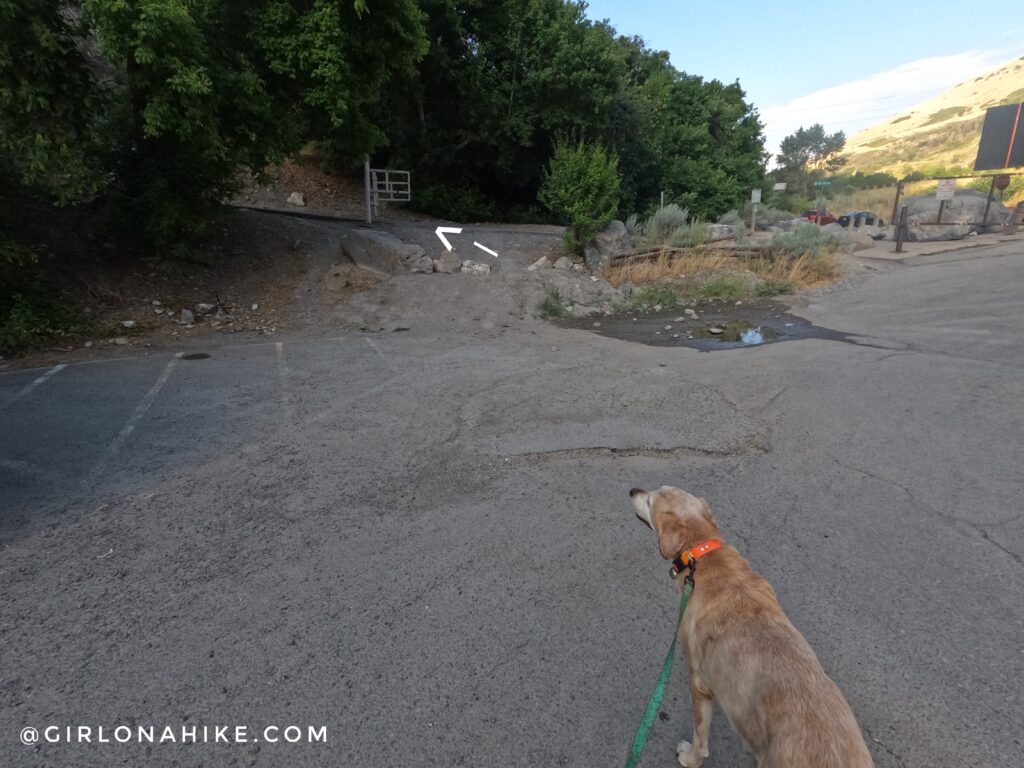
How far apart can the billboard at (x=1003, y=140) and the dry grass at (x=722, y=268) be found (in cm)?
1882

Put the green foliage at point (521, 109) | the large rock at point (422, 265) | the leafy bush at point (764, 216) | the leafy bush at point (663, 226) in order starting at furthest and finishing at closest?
the leafy bush at point (764, 216), the green foliage at point (521, 109), the leafy bush at point (663, 226), the large rock at point (422, 265)

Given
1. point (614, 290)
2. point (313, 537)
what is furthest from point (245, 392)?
point (614, 290)

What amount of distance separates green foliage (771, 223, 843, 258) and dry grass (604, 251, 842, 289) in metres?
0.16

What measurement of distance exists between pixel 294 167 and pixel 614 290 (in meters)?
19.6

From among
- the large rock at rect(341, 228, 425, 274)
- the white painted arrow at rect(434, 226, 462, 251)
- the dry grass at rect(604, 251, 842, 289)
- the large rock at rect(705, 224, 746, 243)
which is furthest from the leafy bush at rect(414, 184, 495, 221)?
the dry grass at rect(604, 251, 842, 289)

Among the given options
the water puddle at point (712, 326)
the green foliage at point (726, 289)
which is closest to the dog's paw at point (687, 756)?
the water puddle at point (712, 326)

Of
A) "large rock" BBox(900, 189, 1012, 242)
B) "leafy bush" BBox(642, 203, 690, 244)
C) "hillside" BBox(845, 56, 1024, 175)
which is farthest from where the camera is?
"hillside" BBox(845, 56, 1024, 175)

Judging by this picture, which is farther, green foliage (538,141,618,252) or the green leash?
green foliage (538,141,618,252)

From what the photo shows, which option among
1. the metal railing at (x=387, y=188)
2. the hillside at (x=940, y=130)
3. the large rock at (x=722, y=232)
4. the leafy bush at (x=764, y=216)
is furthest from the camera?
the hillside at (x=940, y=130)

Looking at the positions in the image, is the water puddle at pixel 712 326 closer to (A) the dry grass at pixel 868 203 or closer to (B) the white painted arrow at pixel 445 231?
(B) the white painted arrow at pixel 445 231

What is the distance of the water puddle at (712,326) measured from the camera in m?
8.73

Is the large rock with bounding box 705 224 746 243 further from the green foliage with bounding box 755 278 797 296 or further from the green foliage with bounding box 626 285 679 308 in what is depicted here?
the green foliage with bounding box 626 285 679 308

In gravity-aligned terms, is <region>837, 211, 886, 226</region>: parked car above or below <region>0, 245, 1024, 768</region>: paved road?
above

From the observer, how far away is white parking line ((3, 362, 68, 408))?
19.3 feet
